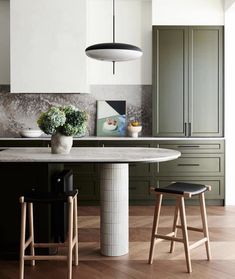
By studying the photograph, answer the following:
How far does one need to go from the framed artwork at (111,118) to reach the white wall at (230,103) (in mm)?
1506

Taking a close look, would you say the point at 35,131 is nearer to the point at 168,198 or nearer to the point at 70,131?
the point at 168,198

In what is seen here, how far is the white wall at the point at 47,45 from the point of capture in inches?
236

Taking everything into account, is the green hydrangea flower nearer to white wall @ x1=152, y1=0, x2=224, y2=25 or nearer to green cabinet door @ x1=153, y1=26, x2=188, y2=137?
green cabinet door @ x1=153, y1=26, x2=188, y2=137

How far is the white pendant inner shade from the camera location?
378 centimetres

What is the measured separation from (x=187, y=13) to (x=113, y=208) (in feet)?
11.5

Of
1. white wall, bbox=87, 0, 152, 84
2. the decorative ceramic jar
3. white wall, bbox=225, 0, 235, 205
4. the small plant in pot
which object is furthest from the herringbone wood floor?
white wall, bbox=87, 0, 152, 84

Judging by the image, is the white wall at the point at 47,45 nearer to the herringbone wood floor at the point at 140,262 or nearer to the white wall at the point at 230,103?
the white wall at the point at 230,103

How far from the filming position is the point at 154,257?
3807 mm

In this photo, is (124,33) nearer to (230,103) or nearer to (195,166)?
(230,103)

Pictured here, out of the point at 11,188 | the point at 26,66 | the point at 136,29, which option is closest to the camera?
the point at 11,188

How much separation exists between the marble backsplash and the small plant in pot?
8.81 ft

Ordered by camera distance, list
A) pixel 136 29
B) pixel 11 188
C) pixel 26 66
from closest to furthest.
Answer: pixel 11 188 → pixel 26 66 → pixel 136 29

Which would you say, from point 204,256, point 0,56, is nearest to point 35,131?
point 0,56

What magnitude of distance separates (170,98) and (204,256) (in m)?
2.80
